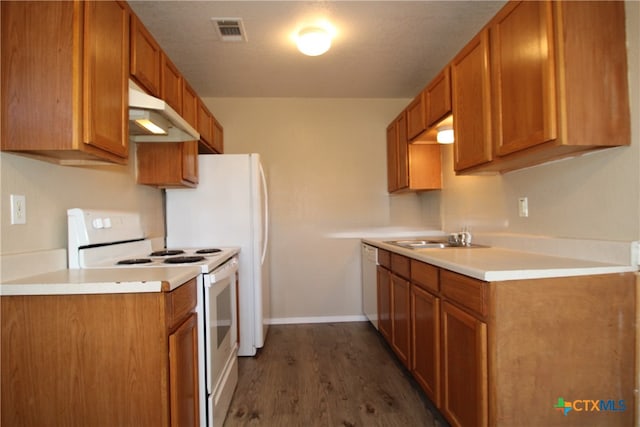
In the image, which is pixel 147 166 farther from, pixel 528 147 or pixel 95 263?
pixel 528 147

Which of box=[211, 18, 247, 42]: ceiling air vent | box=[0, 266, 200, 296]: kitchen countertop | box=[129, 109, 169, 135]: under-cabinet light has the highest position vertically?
box=[211, 18, 247, 42]: ceiling air vent

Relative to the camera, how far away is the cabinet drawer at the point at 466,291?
4.15ft

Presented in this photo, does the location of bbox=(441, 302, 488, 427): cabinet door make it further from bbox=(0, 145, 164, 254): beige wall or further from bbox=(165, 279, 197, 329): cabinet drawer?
bbox=(0, 145, 164, 254): beige wall

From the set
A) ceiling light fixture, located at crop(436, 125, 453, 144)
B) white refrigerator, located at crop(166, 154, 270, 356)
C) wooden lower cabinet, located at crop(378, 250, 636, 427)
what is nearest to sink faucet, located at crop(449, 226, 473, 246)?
ceiling light fixture, located at crop(436, 125, 453, 144)

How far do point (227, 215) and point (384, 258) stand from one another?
131 cm

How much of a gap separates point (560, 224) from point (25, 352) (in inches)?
91.7

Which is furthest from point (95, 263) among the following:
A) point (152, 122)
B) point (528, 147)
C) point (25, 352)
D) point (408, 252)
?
point (528, 147)

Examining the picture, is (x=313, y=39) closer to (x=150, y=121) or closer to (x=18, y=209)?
(x=150, y=121)

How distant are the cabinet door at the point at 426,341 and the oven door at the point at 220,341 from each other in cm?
112

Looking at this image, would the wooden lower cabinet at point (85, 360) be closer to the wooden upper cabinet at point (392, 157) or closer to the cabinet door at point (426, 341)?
the cabinet door at point (426, 341)

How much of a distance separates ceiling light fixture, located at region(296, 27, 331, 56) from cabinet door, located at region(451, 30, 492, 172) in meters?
0.83

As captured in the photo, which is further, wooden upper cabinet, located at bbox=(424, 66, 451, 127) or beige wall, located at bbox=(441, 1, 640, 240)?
wooden upper cabinet, located at bbox=(424, 66, 451, 127)

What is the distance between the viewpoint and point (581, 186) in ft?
5.09

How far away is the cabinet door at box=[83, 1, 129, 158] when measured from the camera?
4.06 feet
